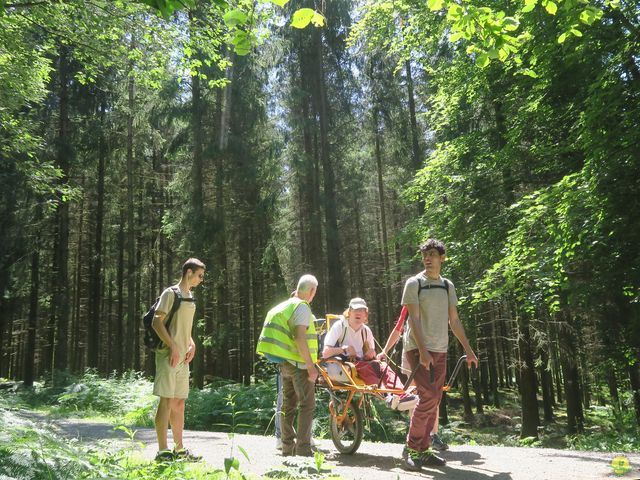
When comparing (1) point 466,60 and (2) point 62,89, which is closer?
(1) point 466,60

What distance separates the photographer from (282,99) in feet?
64.0

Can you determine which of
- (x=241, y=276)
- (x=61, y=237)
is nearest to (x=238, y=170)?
(x=241, y=276)

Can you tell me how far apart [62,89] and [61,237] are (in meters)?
5.97

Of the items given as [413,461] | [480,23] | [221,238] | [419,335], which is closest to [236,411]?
[413,461]

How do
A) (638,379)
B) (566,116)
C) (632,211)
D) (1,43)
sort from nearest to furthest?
(632,211) → (1,43) → (566,116) → (638,379)

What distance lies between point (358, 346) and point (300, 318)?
1.32m

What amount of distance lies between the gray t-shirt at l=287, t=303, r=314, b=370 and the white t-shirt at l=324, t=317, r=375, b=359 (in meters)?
0.86

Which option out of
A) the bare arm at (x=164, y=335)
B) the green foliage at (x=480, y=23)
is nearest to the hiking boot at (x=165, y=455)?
the bare arm at (x=164, y=335)

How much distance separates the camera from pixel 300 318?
5598 millimetres

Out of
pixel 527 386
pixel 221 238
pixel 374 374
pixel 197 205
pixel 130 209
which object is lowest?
pixel 527 386

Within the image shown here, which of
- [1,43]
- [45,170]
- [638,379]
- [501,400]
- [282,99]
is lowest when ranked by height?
[501,400]

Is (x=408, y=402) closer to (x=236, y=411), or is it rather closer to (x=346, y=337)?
(x=346, y=337)

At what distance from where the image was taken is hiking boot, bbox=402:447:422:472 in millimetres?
5066

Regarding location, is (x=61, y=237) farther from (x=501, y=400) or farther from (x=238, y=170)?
(x=501, y=400)
